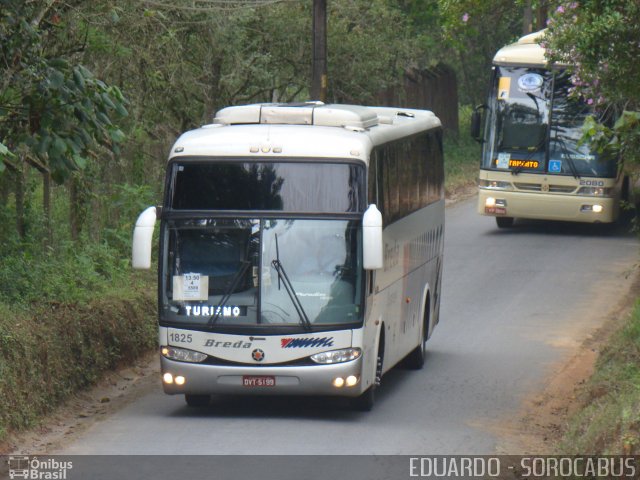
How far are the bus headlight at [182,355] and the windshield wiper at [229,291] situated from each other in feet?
1.14

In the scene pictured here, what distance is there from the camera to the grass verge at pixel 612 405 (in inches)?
365

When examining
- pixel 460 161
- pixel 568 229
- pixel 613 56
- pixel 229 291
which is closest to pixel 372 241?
pixel 229 291

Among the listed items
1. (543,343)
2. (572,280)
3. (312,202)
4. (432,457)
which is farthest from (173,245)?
(572,280)

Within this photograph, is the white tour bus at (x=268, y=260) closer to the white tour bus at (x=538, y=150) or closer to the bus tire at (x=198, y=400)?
the bus tire at (x=198, y=400)

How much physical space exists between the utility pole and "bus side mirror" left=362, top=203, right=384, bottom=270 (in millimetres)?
11578

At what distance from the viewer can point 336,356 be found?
12.3 meters

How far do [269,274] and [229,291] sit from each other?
0.42 m

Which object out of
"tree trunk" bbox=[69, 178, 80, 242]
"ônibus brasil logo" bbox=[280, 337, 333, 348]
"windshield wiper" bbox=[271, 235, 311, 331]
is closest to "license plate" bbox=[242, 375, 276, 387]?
"ônibus brasil logo" bbox=[280, 337, 333, 348]

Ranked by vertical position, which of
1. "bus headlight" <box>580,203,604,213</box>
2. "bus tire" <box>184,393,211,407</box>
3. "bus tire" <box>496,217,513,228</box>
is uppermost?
"bus headlight" <box>580,203,604,213</box>

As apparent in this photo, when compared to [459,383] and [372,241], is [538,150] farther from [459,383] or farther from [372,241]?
[372,241]

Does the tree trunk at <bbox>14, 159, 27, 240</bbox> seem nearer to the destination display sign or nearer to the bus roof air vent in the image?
the bus roof air vent

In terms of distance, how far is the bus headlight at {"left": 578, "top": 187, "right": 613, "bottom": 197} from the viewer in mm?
25672

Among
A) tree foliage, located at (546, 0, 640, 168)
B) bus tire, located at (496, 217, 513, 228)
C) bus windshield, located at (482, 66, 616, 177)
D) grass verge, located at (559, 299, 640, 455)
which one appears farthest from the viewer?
bus tire, located at (496, 217, 513, 228)

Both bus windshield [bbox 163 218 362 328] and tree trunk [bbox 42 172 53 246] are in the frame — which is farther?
tree trunk [bbox 42 172 53 246]
